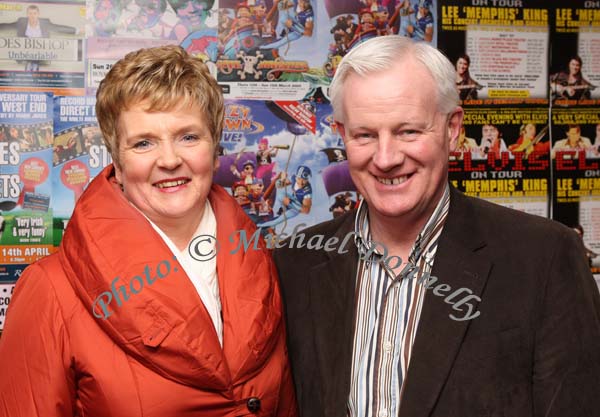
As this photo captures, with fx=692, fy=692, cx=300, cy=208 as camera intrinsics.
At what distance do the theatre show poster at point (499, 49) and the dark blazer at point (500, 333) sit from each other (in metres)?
0.95

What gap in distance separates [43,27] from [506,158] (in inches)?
64.5

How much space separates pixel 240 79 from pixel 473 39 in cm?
86

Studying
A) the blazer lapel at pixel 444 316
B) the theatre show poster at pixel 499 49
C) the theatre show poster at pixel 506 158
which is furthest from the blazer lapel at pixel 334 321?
the theatre show poster at pixel 499 49

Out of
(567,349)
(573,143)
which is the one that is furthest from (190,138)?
(573,143)

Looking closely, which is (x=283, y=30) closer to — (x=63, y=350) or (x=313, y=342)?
(x=313, y=342)

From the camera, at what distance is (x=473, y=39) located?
2486mm

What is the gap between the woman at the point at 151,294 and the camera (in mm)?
1451

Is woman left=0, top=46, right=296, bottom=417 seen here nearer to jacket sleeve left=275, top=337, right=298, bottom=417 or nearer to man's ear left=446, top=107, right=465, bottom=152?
jacket sleeve left=275, top=337, right=298, bottom=417

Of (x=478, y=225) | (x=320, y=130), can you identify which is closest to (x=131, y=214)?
(x=478, y=225)

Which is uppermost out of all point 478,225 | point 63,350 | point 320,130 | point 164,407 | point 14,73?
point 14,73

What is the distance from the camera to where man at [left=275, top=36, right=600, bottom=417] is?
1.49m

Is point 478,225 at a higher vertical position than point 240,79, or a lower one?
→ lower

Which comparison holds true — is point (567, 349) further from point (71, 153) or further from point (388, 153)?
point (71, 153)

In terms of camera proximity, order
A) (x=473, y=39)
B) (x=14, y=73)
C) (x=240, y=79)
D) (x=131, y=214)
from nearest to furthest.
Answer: (x=131, y=214) < (x=14, y=73) < (x=240, y=79) < (x=473, y=39)
